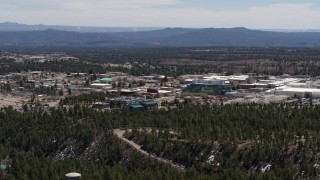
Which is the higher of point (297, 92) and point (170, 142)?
point (170, 142)

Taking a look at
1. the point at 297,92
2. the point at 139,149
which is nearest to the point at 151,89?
the point at 297,92

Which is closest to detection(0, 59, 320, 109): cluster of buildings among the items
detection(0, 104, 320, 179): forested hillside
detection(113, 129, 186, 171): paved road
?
detection(0, 104, 320, 179): forested hillside

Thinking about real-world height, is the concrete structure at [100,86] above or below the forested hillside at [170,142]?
below

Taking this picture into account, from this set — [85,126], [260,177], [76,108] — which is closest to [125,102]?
[76,108]

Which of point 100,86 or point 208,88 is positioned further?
point 100,86

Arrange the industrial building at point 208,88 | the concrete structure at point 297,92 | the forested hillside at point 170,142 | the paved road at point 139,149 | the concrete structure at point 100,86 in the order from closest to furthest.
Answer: the forested hillside at point 170,142, the paved road at point 139,149, the concrete structure at point 297,92, the industrial building at point 208,88, the concrete structure at point 100,86

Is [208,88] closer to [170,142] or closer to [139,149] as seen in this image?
[170,142]

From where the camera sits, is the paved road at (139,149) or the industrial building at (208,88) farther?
the industrial building at (208,88)

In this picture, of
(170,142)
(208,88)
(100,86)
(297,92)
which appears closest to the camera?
(170,142)

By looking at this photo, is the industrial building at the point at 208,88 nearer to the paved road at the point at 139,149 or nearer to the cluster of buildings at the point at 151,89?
the cluster of buildings at the point at 151,89

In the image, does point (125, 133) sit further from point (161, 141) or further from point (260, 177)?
point (260, 177)

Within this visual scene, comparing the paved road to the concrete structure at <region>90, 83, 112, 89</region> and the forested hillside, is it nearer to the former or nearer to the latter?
the forested hillside

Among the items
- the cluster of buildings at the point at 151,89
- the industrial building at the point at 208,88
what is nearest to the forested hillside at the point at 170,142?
the cluster of buildings at the point at 151,89
